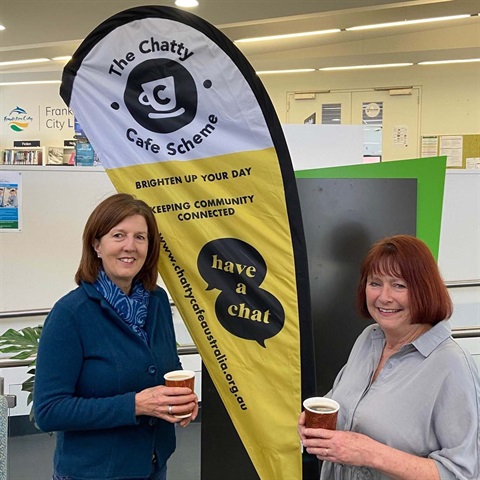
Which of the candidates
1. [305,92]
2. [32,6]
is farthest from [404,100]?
[32,6]

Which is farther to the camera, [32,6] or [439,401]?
[32,6]

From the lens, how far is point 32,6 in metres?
4.59

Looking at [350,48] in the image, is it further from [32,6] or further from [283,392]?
[283,392]

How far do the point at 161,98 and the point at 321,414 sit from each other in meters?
1.07

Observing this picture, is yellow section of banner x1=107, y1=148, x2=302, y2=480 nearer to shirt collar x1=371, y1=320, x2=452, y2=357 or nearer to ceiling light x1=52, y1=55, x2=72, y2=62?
shirt collar x1=371, y1=320, x2=452, y2=357

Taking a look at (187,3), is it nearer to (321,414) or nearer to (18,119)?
(321,414)

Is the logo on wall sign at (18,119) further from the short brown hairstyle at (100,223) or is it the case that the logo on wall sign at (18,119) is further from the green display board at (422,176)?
the short brown hairstyle at (100,223)

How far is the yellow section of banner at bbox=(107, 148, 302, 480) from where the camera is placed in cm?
158

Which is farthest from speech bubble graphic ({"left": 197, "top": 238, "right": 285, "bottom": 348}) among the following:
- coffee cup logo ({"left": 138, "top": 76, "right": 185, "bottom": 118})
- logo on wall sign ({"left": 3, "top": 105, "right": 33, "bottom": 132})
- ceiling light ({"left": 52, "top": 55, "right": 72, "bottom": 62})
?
logo on wall sign ({"left": 3, "top": 105, "right": 33, "bottom": 132})

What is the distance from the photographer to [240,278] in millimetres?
1627

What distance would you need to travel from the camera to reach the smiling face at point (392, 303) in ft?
4.08

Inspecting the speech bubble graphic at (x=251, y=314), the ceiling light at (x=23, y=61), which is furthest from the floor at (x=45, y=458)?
the ceiling light at (x=23, y=61)

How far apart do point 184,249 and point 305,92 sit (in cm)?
584

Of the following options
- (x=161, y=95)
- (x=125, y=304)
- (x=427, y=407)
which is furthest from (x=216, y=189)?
(x=427, y=407)
